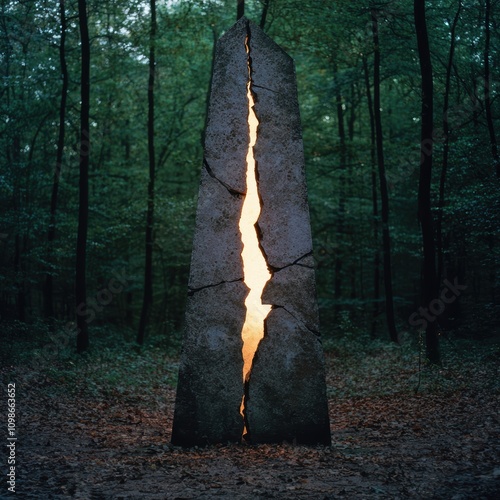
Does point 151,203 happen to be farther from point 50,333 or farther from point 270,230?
point 270,230

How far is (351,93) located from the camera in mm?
20828

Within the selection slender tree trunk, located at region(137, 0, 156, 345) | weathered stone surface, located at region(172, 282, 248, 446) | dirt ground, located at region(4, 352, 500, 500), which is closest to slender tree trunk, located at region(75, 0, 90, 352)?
slender tree trunk, located at region(137, 0, 156, 345)

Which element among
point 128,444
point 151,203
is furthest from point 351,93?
point 128,444

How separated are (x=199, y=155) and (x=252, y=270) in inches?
678

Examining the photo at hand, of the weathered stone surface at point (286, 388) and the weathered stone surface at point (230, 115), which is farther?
the weathered stone surface at point (230, 115)

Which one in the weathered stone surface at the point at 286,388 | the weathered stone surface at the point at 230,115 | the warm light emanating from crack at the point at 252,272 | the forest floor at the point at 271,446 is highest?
the weathered stone surface at the point at 230,115

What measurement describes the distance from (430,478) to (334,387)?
6442mm

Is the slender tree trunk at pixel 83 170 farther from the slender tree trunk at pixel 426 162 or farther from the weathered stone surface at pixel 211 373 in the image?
the weathered stone surface at pixel 211 373

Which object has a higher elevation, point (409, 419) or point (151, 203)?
point (151, 203)

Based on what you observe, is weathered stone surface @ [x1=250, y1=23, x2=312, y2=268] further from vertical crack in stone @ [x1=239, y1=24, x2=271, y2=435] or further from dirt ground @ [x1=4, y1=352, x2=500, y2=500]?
dirt ground @ [x1=4, y1=352, x2=500, y2=500]

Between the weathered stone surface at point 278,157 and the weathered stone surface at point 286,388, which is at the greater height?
the weathered stone surface at point 278,157

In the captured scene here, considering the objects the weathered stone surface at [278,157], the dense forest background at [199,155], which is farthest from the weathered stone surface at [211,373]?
the dense forest background at [199,155]

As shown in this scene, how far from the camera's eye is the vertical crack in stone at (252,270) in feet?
19.9

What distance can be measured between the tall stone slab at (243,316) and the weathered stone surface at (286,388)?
11 mm
